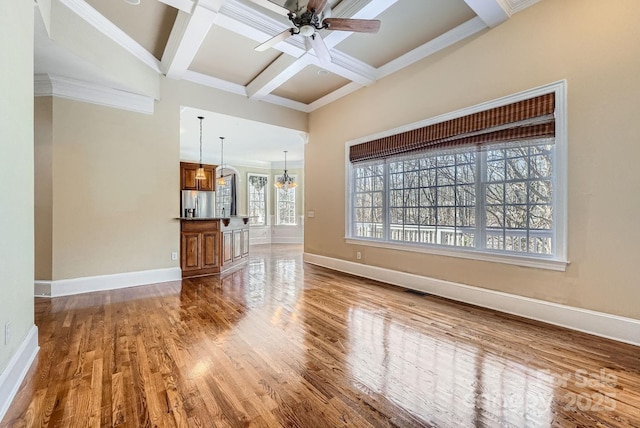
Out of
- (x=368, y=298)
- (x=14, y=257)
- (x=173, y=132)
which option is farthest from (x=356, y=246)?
(x=14, y=257)

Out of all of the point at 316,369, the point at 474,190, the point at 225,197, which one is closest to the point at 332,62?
the point at 474,190

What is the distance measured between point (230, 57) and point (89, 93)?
202cm

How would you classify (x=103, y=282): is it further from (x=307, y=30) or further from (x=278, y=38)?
(x=307, y=30)

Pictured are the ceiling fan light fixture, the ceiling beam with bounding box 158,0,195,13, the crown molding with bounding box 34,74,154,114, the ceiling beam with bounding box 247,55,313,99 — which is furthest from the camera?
the ceiling beam with bounding box 247,55,313,99

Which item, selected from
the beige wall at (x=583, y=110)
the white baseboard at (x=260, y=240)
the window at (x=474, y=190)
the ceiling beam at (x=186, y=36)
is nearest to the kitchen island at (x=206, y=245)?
the ceiling beam at (x=186, y=36)

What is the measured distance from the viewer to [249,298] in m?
3.88

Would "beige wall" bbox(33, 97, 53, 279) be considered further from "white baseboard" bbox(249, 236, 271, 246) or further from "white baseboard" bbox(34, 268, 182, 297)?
"white baseboard" bbox(249, 236, 271, 246)

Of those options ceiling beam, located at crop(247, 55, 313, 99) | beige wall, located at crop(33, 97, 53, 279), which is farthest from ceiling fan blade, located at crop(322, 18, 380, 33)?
beige wall, located at crop(33, 97, 53, 279)

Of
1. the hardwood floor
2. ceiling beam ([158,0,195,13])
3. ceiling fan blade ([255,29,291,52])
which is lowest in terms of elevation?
the hardwood floor

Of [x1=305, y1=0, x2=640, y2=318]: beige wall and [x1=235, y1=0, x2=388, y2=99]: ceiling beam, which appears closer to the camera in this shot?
[x1=305, y1=0, x2=640, y2=318]: beige wall

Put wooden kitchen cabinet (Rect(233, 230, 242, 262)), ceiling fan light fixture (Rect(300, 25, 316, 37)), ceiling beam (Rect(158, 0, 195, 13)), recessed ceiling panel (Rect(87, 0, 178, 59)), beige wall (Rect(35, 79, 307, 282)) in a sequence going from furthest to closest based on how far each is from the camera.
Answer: wooden kitchen cabinet (Rect(233, 230, 242, 262)) → beige wall (Rect(35, 79, 307, 282)) → recessed ceiling panel (Rect(87, 0, 178, 59)) → ceiling beam (Rect(158, 0, 195, 13)) → ceiling fan light fixture (Rect(300, 25, 316, 37))

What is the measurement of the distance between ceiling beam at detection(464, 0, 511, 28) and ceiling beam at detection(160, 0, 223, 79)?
2656 mm

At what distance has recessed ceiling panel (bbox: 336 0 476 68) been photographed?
3287 millimetres

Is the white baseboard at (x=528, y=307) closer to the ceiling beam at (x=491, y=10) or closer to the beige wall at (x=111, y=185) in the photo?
the ceiling beam at (x=491, y=10)
